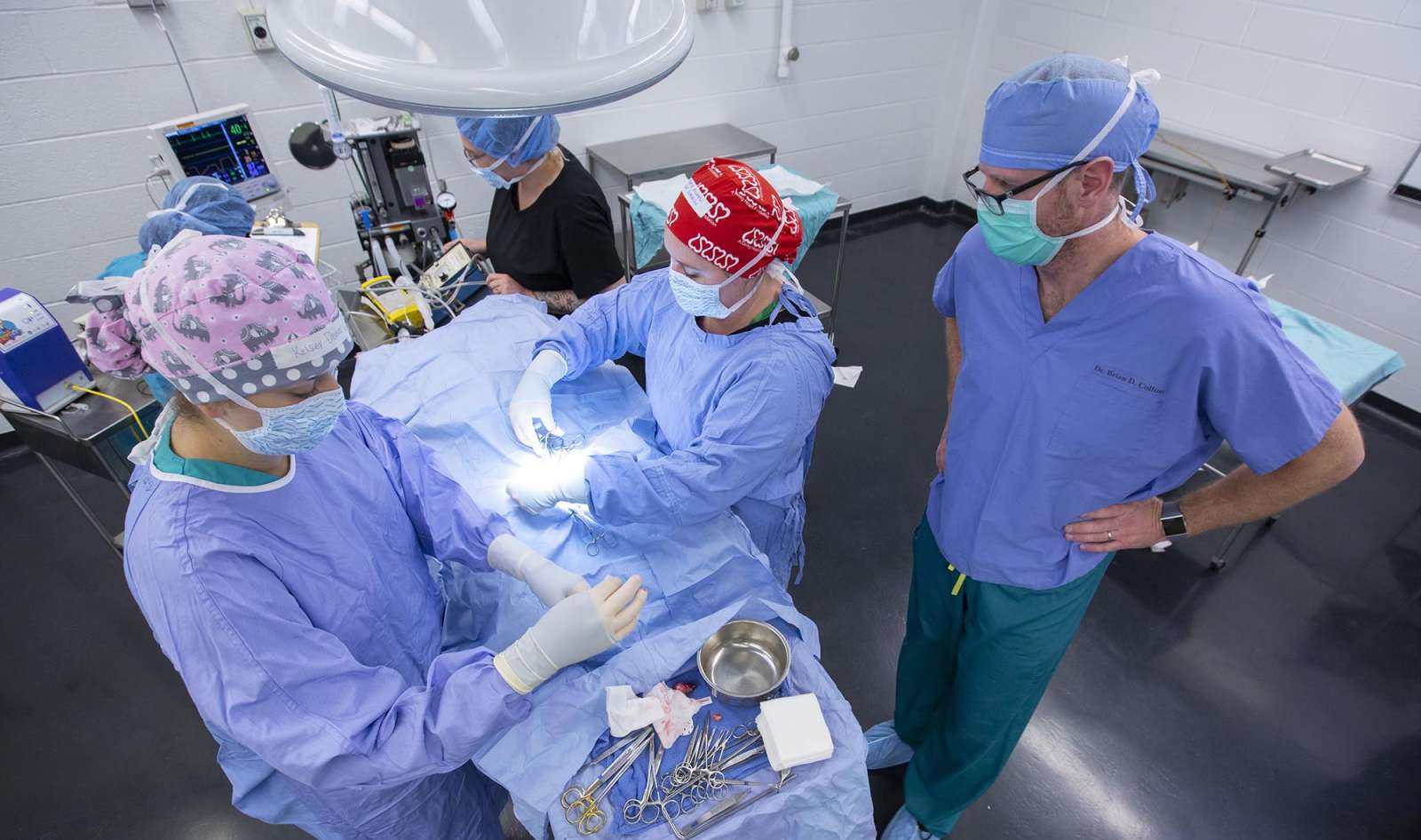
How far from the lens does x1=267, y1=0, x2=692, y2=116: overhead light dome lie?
1.74 ft

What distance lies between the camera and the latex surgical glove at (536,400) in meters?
1.67

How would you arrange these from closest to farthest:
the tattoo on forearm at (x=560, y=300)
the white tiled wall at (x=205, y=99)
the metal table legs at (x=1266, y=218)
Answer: the tattoo on forearm at (x=560, y=300), the white tiled wall at (x=205, y=99), the metal table legs at (x=1266, y=218)

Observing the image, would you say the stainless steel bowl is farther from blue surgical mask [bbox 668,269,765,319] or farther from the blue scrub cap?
the blue scrub cap

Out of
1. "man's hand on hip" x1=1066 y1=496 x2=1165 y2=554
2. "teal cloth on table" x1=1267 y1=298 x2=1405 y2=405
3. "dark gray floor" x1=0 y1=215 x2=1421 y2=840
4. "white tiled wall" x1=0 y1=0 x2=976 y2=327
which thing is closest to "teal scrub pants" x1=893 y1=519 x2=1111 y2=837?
"man's hand on hip" x1=1066 y1=496 x2=1165 y2=554

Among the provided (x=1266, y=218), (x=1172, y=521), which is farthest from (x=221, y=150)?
(x=1266, y=218)

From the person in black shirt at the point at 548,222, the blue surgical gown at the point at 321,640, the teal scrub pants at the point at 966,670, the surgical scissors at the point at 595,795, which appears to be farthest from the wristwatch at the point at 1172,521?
the person in black shirt at the point at 548,222

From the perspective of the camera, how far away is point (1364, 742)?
2.13m

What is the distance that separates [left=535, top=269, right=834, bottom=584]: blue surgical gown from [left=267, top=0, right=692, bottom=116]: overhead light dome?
2.82ft

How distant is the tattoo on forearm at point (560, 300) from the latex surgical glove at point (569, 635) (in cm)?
127

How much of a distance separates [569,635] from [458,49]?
865 millimetres

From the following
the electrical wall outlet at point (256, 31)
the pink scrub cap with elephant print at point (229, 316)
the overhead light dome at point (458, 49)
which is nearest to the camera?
the overhead light dome at point (458, 49)

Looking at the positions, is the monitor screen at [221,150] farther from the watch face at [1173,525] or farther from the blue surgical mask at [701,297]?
the watch face at [1173,525]

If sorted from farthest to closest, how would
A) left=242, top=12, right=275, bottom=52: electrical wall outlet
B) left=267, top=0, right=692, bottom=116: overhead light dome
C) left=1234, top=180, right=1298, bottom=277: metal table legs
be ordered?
1. left=1234, top=180, right=1298, bottom=277: metal table legs
2. left=242, top=12, right=275, bottom=52: electrical wall outlet
3. left=267, top=0, right=692, bottom=116: overhead light dome

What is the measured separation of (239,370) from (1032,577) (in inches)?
54.0
